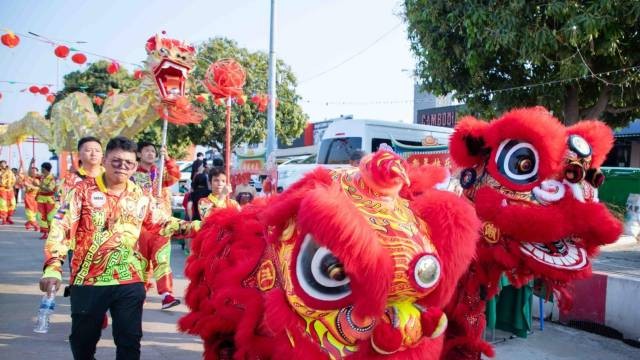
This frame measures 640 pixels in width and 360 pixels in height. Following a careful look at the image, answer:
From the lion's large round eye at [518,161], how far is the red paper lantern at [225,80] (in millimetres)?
2428

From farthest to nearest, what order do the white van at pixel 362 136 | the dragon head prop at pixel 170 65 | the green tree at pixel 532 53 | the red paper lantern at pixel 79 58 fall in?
the white van at pixel 362 136 → the red paper lantern at pixel 79 58 → the green tree at pixel 532 53 → the dragon head prop at pixel 170 65

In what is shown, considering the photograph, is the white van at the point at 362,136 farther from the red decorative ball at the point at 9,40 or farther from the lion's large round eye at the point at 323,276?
the lion's large round eye at the point at 323,276

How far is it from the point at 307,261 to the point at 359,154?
2479 millimetres

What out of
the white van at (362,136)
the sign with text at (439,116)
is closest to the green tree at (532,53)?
the white van at (362,136)

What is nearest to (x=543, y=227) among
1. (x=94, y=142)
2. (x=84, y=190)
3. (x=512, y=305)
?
(x=512, y=305)

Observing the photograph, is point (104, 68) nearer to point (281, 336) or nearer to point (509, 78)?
point (509, 78)

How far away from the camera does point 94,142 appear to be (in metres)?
3.67

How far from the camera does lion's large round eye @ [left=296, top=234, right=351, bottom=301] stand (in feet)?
5.37

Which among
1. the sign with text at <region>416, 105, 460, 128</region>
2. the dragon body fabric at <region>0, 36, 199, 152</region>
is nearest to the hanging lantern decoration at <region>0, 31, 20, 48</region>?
the dragon body fabric at <region>0, 36, 199, 152</region>

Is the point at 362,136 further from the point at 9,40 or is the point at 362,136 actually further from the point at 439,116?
the point at 439,116

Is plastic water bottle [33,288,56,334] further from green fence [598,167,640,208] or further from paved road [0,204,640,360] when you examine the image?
green fence [598,167,640,208]

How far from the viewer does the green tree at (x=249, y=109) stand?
759 inches

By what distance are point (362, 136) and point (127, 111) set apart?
17.3ft

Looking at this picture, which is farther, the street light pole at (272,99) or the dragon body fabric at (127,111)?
the street light pole at (272,99)
